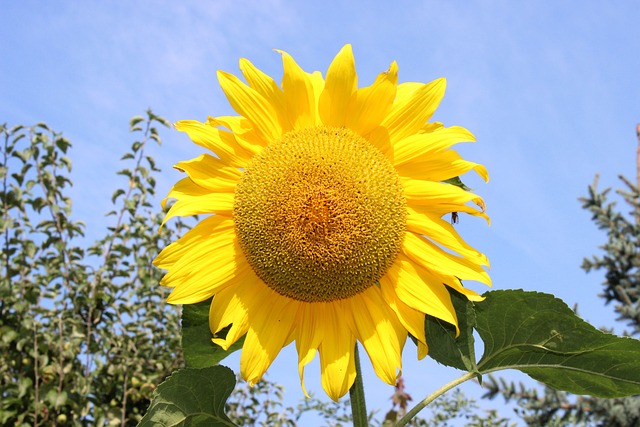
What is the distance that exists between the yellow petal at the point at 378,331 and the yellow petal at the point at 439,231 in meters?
0.18

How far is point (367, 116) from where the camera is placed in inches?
60.0

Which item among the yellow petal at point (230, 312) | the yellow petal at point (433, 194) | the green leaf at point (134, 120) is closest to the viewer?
the yellow petal at point (433, 194)

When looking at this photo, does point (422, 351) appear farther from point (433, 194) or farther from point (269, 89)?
point (269, 89)

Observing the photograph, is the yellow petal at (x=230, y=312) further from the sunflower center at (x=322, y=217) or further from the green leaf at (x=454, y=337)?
the green leaf at (x=454, y=337)

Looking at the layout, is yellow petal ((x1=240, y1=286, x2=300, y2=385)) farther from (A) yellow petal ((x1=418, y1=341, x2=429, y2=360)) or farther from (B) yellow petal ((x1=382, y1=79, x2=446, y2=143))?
(B) yellow petal ((x1=382, y1=79, x2=446, y2=143))

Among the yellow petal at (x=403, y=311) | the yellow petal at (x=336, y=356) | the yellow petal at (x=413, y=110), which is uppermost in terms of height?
the yellow petal at (x=413, y=110)

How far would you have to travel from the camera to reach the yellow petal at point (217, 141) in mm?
1546

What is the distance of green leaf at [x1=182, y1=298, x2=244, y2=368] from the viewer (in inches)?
62.7

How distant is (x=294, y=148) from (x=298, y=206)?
14 centimetres

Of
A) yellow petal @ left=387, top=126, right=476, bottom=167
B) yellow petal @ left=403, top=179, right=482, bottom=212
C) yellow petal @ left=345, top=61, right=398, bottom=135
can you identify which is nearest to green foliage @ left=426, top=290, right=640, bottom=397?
yellow petal @ left=403, top=179, right=482, bottom=212

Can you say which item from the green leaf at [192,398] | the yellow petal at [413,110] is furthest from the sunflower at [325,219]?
the green leaf at [192,398]

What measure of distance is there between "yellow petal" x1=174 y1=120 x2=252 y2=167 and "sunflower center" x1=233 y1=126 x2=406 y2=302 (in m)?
0.07

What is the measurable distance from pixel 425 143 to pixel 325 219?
0.28 metres

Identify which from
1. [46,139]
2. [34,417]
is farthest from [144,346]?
[46,139]
